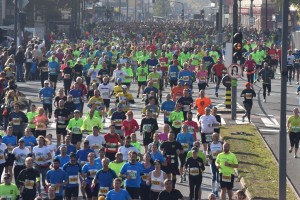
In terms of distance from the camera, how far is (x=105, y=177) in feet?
68.3

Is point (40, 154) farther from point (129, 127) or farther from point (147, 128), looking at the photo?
point (147, 128)

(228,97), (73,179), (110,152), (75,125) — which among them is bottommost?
(73,179)

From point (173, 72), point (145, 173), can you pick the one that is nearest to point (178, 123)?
point (145, 173)

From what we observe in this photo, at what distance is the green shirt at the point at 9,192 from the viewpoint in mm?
19922

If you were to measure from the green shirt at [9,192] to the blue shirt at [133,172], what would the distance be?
2.24 metres

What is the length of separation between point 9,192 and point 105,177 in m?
1.92

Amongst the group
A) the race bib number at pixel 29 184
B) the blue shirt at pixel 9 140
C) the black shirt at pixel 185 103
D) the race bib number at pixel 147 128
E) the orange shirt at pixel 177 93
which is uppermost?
the orange shirt at pixel 177 93

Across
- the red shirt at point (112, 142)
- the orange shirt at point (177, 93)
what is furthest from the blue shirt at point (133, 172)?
the orange shirt at point (177, 93)

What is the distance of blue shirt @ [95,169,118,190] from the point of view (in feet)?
68.3

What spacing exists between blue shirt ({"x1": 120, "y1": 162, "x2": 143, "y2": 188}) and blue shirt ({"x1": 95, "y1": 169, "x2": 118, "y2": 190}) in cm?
32

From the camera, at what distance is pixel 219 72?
143 feet

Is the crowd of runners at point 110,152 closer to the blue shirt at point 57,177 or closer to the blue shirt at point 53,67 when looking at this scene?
the blue shirt at point 57,177

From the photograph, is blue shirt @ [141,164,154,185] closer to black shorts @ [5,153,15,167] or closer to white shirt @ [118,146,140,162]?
white shirt @ [118,146,140,162]

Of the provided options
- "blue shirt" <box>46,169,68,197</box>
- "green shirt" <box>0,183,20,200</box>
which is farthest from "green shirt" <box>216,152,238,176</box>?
"green shirt" <box>0,183,20,200</box>
